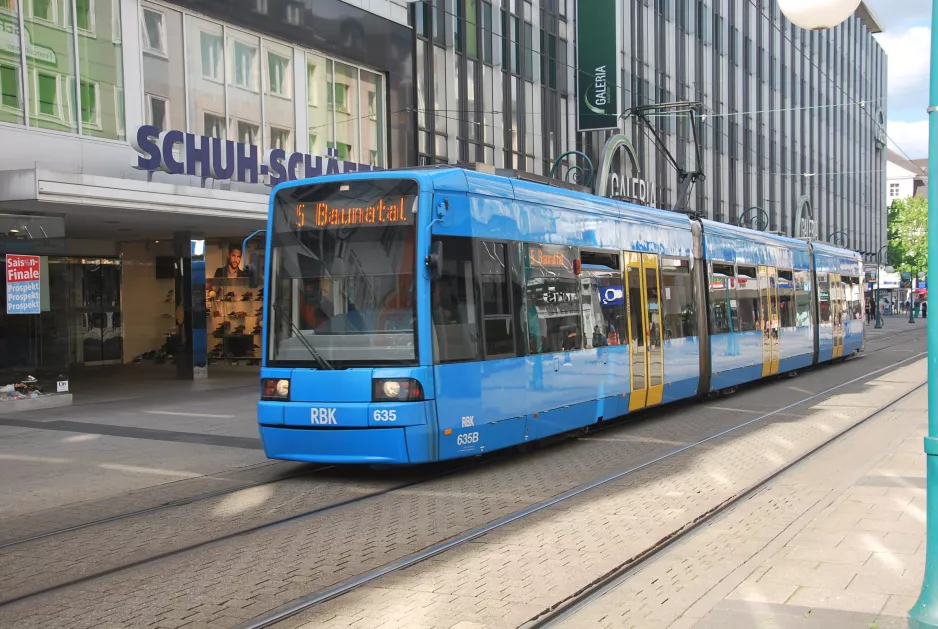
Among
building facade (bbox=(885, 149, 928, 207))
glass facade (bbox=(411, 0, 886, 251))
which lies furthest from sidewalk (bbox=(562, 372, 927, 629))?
building facade (bbox=(885, 149, 928, 207))

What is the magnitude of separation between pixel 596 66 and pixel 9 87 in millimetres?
24373

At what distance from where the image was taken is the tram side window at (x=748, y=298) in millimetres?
18719

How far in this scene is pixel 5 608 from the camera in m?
5.76

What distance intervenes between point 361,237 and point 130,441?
5.64 meters

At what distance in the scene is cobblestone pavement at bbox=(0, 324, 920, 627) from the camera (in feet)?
18.6

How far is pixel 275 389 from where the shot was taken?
9.93m

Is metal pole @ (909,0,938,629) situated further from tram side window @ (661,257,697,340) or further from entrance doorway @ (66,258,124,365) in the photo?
entrance doorway @ (66,258,124,365)

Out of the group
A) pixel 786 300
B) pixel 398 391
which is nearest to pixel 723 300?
pixel 786 300

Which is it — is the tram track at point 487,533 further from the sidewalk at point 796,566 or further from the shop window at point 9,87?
the shop window at point 9,87

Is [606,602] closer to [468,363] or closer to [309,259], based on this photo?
[468,363]

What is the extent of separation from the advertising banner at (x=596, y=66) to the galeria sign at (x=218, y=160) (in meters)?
16.5

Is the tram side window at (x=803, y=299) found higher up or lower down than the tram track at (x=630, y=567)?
higher up

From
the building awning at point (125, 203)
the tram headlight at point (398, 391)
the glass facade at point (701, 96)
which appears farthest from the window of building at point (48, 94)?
the glass facade at point (701, 96)

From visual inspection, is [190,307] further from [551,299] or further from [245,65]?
[551,299]
